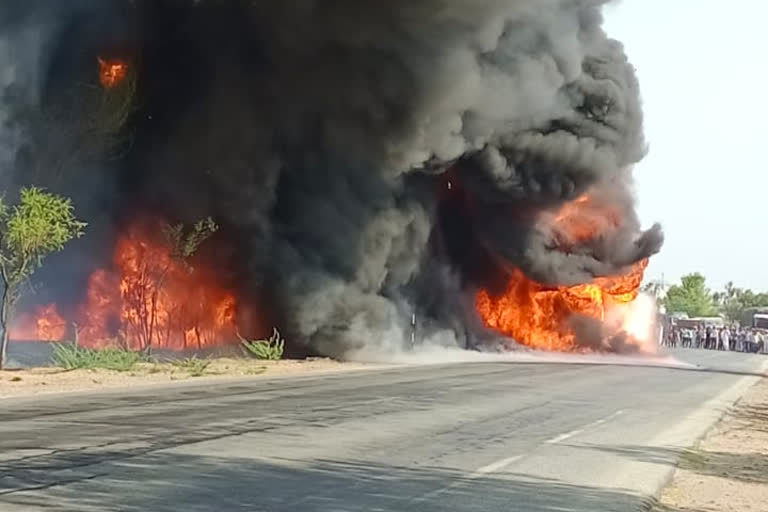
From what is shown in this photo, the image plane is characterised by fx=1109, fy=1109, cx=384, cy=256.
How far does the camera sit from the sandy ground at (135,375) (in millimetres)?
18973

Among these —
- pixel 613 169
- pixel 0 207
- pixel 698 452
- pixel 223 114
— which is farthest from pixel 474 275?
pixel 698 452

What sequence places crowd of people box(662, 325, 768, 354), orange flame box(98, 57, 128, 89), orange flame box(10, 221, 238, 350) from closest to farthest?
orange flame box(98, 57, 128, 89) < orange flame box(10, 221, 238, 350) < crowd of people box(662, 325, 768, 354)

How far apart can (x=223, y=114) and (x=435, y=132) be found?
23.1 ft

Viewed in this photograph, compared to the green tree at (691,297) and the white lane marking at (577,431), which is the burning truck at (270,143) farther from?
the green tree at (691,297)

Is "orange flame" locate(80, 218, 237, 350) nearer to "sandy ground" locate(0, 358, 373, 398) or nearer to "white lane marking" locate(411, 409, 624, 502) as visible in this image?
"sandy ground" locate(0, 358, 373, 398)

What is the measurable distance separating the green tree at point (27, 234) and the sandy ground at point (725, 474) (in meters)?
13.5

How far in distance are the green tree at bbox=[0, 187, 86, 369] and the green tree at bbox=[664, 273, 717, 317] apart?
4214 inches

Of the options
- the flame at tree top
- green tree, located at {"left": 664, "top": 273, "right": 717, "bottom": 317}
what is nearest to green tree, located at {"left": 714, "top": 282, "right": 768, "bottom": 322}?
green tree, located at {"left": 664, "top": 273, "right": 717, "bottom": 317}

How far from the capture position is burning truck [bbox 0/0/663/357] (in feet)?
110

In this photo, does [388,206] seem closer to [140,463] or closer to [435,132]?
[435,132]

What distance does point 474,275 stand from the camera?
4744cm

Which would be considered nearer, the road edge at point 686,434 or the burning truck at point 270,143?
the road edge at point 686,434

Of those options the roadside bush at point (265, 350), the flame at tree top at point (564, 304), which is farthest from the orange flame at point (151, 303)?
the flame at tree top at point (564, 304)

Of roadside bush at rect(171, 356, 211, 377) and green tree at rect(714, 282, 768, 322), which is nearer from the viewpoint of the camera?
roadside bush at rect(171, 356, 211, 377)
